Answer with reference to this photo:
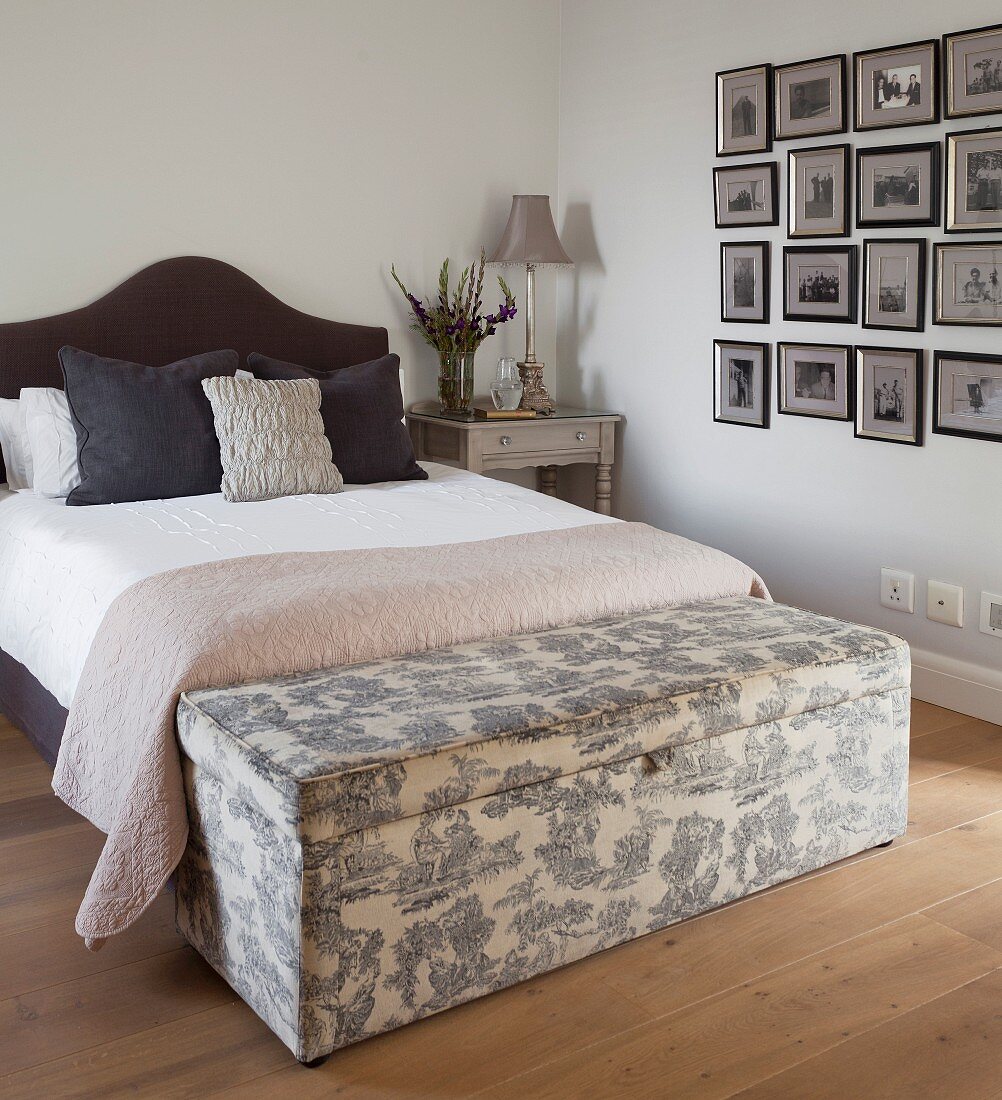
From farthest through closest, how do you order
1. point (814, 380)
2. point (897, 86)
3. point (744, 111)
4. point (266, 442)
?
point (744, 111)
point (814, 380)
point (266, 442)
point (897, 86)

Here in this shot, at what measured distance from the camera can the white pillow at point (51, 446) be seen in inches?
132

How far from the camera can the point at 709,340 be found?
3998 millimetres

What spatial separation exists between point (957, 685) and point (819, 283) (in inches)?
48.4

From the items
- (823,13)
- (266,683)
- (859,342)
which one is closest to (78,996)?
(266,683)

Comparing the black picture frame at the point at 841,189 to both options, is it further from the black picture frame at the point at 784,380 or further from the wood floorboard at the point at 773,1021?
the wood floorboard at the point at 773,1021

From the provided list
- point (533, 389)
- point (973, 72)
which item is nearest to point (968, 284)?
point (973, 72)

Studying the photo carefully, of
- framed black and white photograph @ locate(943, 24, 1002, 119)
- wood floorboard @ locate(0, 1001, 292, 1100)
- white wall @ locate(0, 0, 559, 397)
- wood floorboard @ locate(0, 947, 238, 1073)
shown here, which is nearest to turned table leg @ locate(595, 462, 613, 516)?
white wall @ locate(0, 0, 559, 397)

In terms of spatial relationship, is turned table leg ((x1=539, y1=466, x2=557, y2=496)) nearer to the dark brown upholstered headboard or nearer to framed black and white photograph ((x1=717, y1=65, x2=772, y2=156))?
the dark brown upholstered headboard

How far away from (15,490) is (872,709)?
8.08 ft

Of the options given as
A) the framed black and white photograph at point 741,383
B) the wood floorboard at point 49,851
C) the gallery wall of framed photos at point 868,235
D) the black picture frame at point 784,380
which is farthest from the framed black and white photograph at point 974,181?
the wood floorboard at point 49,851

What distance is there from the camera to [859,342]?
3.46 m

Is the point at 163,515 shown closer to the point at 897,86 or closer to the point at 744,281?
the point at 744,281

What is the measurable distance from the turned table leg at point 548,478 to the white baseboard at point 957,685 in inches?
68.1

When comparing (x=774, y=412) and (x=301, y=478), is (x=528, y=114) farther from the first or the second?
(x=301, y=478)
